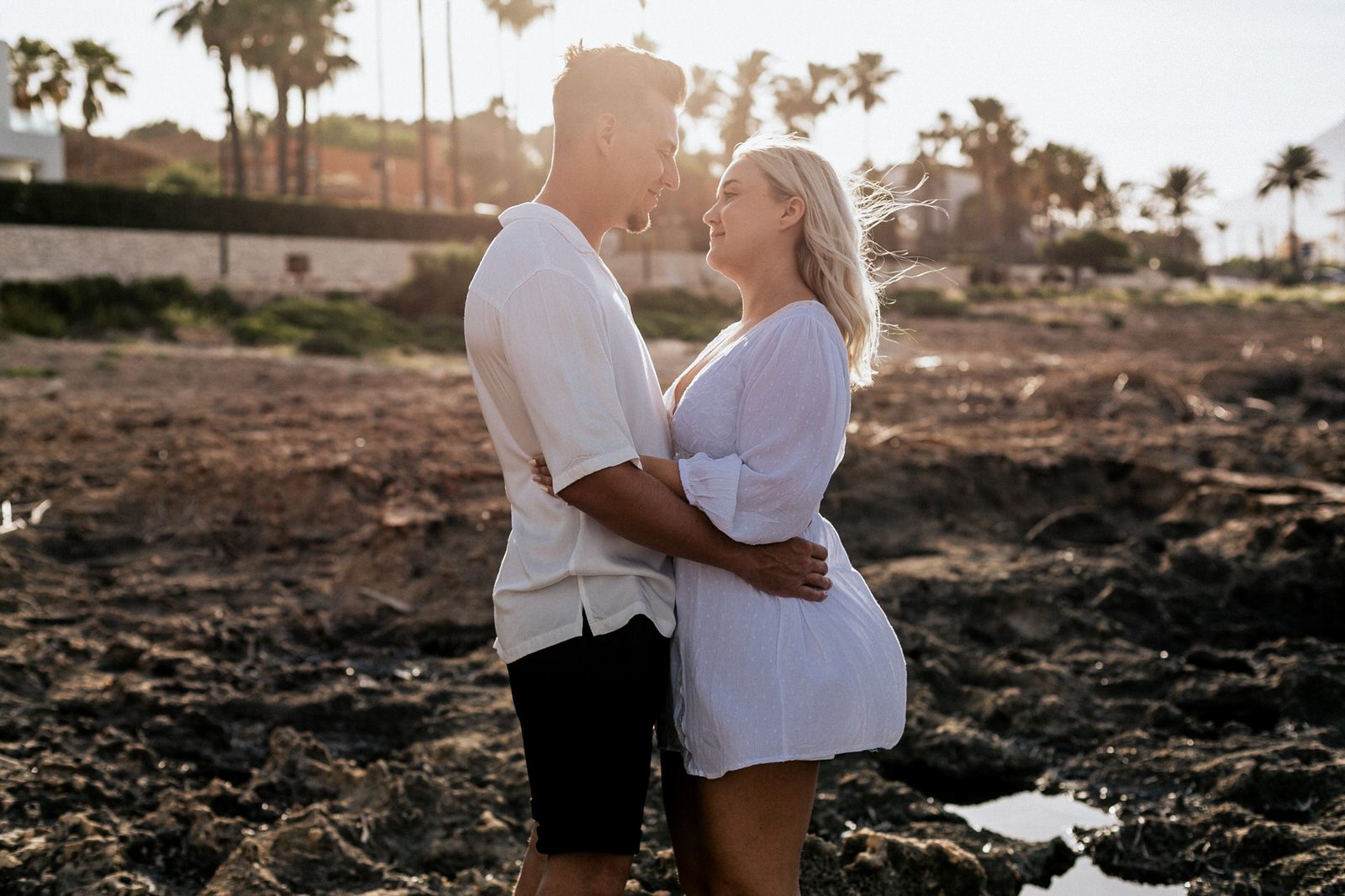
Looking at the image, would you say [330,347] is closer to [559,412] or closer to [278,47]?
[559,412]

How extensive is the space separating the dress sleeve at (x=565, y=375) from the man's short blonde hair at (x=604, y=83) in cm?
41

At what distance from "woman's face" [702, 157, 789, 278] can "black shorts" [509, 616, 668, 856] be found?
82 cm

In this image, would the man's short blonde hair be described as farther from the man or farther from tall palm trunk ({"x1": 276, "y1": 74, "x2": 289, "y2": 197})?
tall palm trunk ({"x1": 276, "y1": 74, "x2": 289, "y2": 197})

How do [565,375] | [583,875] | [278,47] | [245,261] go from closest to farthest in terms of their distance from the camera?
[565,375] → [583,875] → [245,261] → [278,47]

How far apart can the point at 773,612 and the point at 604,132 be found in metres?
0.99

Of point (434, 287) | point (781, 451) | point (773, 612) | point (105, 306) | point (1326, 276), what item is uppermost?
point (1326, 276)

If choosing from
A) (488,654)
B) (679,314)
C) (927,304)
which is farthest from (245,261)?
(488,654)

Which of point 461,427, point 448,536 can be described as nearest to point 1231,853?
point 448,536

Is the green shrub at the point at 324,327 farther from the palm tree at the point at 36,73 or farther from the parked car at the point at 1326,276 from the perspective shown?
the parked car at the point at 1326,276

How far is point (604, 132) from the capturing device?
2117 mm

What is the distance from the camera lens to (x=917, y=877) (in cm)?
318

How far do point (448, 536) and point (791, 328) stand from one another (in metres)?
5.13

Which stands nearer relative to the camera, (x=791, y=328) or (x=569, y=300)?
(x=569, y=300)

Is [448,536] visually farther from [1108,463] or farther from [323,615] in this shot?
[1108,463]
